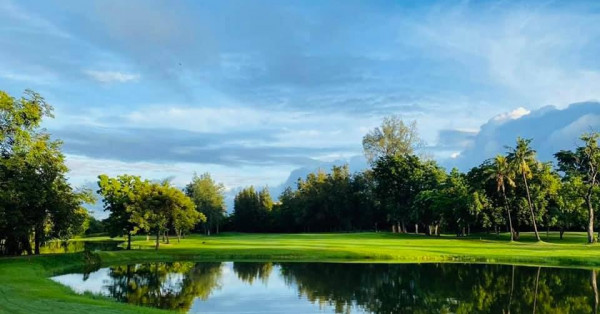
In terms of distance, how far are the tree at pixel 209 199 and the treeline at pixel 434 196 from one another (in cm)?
1958

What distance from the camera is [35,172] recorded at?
47.1 metres

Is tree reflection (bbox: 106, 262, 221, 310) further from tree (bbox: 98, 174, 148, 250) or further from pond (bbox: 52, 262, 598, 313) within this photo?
tree (bbox: 98, 174, 148, 250)

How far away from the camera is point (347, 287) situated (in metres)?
35.8

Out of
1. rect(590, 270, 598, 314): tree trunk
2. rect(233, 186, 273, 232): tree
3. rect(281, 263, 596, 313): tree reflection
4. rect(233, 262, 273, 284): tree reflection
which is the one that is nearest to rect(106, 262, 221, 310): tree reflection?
rect(233, 262, 273, 284): tree reflection

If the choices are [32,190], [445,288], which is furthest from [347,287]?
[32,190]

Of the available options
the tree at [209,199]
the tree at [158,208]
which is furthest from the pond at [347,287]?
the tree at [209,199]

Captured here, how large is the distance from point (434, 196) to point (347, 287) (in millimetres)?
67274

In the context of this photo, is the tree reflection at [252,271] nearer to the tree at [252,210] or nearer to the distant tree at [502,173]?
the distant tree at [502,173]

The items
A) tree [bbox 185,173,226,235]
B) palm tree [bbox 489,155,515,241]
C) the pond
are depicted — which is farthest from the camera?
tree [bbox 185,173,226,235]

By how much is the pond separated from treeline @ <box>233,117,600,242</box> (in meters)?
43.2

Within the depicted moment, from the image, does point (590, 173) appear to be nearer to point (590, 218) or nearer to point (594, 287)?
point (590, 218)

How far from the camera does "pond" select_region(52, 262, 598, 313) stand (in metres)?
29.0

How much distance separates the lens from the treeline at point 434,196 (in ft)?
287

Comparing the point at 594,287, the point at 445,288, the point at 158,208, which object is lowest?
the point at 594,287
